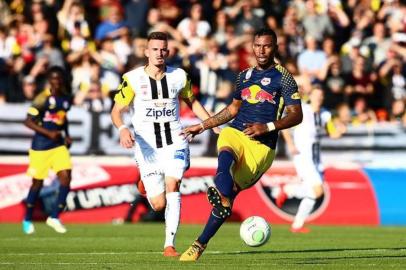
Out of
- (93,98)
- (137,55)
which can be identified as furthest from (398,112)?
(93,98)

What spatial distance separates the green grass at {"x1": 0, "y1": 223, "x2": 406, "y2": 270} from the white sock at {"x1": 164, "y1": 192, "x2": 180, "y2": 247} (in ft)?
0.91

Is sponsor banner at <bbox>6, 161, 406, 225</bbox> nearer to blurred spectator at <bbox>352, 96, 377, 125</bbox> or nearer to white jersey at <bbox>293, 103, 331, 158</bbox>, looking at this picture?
blurred spectator at <bbox>352, 96, 377, 125</bbox>

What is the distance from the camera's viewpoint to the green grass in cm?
1215

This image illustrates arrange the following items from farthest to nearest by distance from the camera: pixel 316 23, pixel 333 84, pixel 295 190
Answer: pixel 316 23 < pixel 333 84 < pixel 295 190

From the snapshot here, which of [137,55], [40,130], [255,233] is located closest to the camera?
[255,233]

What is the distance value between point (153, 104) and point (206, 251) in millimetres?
2079

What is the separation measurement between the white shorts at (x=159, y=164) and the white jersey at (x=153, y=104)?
8 cm

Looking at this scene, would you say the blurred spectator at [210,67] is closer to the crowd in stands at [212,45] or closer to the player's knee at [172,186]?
the crowd in stands at [212,45]

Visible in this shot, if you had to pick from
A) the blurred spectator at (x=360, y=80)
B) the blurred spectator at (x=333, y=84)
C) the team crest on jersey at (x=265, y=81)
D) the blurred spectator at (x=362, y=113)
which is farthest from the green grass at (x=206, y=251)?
the blurred spectator at (x=360, y=80)

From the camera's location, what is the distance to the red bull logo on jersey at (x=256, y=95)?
12922 mm

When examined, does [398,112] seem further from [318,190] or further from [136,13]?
[136,13]

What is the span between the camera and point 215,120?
508 inches

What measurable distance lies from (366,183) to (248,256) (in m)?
9.27

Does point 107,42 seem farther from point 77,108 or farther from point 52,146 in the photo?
point 52,146
